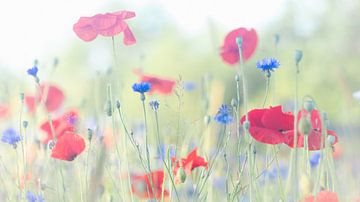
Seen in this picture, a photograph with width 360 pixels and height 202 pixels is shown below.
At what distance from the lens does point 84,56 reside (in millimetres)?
11844

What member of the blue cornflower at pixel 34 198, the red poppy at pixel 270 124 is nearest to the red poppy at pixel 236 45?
the red poppy at pixel 270 124

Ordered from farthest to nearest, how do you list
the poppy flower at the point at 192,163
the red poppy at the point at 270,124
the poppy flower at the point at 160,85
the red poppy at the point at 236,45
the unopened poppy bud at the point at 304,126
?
the poppy flower at the point at 160,85
the red poppy at the point at 236,45
the poppy flower at the point at 192,163
the red poppy at the point at 270,124
the unopened poppy bud at the point at 304,126

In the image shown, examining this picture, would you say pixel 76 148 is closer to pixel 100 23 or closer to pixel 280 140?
pixel 100 23

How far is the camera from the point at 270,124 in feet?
3.73

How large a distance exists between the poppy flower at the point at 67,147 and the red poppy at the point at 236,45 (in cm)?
42

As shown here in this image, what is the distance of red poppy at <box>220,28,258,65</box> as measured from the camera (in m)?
1.50

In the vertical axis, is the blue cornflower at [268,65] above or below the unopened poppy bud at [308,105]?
above

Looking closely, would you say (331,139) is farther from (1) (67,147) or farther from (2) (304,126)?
(1) (67,147)

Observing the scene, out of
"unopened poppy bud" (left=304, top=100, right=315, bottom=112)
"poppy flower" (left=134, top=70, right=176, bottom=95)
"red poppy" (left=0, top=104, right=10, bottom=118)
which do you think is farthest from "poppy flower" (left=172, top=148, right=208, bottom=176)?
"red poppy" (left=0, top=104, right=10, bottom=118)

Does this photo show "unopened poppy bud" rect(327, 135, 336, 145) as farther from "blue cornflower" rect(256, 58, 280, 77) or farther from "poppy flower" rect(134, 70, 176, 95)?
"poppy flower" rect(134, 70, 176, 95)

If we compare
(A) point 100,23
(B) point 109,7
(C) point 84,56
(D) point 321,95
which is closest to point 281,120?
(A) point 100,23

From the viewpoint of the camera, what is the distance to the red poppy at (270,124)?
1.12m

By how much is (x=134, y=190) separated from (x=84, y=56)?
10.6 m

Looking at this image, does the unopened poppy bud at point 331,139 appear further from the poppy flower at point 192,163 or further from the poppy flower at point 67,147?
the poppy flower at point 67,147
